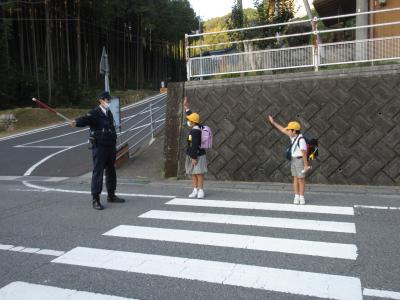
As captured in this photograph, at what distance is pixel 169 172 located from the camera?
432 inches

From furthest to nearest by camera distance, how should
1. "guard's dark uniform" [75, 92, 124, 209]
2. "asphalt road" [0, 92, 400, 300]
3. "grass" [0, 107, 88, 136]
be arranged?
"grass" [0, 107, 88, 136] < "guard's dark uniform" [75, 92, 124, 209] < "asphalt road" [0, 92, 400, 300]

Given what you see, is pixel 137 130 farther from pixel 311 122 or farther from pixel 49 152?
pixel 311 122

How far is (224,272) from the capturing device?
4.47 m

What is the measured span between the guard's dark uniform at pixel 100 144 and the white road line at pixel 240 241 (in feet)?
5.00

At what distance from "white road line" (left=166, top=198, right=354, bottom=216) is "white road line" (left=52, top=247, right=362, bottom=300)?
2715 mm

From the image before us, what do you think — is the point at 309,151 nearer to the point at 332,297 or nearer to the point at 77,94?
the point at 332,297

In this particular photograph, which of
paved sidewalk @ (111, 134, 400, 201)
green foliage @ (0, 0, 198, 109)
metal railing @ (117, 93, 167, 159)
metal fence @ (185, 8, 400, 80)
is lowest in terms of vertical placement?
paved sidewalk @ (111, 134, 400, 201)

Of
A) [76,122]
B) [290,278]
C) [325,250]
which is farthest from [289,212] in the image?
[76,122]

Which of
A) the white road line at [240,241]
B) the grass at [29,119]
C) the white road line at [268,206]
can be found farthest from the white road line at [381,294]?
the grass at [29,119]

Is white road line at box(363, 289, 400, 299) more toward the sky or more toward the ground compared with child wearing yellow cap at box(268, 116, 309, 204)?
more toward the ground

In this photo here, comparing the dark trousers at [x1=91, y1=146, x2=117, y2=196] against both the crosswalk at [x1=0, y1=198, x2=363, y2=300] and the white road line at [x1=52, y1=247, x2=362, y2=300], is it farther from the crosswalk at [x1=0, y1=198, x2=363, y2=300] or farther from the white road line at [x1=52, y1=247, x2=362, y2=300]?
the white road line at [x1=52, y1=247, x2=362, y2=300]

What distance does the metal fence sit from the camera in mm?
9797

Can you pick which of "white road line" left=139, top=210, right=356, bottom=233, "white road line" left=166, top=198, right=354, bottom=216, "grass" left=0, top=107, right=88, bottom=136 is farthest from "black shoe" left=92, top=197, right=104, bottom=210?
"grass" left=0, top=107, right=88, bottom=136

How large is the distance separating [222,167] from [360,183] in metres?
3.09
